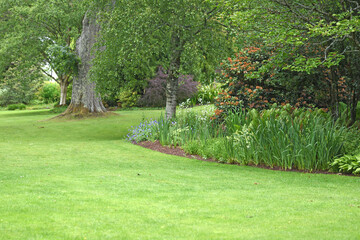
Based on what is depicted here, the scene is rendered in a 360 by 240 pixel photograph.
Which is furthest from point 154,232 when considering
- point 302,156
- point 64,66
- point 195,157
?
point 64,66

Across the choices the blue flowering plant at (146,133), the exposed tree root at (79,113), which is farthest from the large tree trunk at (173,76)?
the exposed tree root at (79,113)

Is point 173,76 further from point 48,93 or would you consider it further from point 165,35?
point 48,93

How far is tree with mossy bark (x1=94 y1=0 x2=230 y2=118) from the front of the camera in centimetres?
1322

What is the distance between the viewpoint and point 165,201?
19.8 ft

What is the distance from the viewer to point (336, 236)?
14.5ft

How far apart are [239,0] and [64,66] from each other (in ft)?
49.4

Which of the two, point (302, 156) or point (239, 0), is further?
point (239, 0)

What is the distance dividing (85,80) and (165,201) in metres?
18.5

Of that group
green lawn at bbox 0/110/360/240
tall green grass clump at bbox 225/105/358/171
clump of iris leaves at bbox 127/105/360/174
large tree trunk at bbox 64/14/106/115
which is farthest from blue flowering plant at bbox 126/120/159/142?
large tree trunk at bbox 64/14/106/115

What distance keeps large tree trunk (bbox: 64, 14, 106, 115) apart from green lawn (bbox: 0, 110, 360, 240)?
42.2ft

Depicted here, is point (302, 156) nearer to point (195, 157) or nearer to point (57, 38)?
point (195, 157)

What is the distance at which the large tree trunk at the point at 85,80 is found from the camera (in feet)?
76.7

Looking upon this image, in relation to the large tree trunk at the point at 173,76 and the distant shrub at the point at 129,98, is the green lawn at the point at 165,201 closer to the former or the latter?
the large tree trunk at the point at 173,76

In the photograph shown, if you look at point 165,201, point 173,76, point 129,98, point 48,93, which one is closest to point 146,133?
point 173,76
